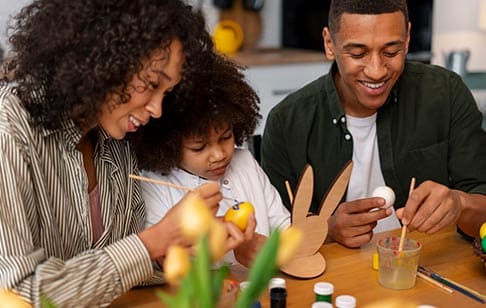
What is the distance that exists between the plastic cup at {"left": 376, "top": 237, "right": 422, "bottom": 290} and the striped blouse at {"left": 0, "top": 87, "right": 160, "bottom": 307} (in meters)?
0.43

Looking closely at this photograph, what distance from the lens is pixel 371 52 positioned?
5.83 ft

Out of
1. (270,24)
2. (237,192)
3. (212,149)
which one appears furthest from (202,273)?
(270,24)

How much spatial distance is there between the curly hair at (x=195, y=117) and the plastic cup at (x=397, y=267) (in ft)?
1.45

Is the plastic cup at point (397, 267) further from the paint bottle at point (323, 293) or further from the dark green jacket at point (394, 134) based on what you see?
the dark green jacket at point (394, 134)

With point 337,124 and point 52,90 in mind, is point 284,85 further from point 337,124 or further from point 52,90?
point 52,90

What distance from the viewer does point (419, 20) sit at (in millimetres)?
3986

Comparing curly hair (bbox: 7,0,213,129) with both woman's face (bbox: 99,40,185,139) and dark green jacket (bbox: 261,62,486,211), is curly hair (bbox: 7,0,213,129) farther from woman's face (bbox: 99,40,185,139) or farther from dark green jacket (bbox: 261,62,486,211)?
dark green jacket (bbox: 261,62,486,211)

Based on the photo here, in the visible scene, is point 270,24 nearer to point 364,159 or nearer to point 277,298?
point 364,159

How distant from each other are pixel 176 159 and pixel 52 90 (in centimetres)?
44

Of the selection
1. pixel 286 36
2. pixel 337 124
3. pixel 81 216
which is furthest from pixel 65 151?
pixel 286 36

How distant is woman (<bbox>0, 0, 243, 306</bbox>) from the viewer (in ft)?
3.81

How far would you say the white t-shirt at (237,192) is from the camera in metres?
1.62

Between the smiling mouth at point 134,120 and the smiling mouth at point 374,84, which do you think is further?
the smiling mouth at point 374,84

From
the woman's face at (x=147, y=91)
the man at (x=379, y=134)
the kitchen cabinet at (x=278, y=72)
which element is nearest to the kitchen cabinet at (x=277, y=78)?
the kitchen cabinet at (x=278, y=72)
